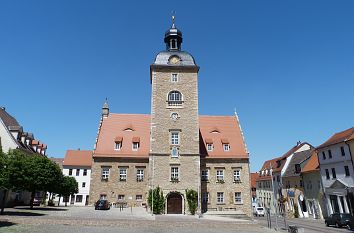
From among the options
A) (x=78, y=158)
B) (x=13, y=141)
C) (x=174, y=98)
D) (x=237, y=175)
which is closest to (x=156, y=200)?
(x=237, y=175)

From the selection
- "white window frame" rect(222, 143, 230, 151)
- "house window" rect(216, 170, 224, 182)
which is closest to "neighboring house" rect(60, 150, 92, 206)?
"house window" rect(216, 170, 224, 182)

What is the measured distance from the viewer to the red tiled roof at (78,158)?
59781 mm

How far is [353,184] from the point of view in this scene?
35.4 m

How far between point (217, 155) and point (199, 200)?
8234mm

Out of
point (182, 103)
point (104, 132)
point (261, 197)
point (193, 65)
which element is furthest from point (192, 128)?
point (261, 197)

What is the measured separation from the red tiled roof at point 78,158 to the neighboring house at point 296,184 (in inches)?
1522

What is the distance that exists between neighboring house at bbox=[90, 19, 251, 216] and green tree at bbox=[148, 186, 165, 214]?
73 cm

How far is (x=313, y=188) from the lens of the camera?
45.2 m

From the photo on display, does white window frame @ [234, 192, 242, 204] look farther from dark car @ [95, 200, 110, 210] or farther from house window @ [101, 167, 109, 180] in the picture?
house window @ [101, 167, 109, 180]

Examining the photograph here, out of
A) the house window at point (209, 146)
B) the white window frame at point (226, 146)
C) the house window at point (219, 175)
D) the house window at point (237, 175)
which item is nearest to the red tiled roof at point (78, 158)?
the house window at point (209, 146)

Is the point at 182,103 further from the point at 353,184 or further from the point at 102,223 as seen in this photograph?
the point at 353,184

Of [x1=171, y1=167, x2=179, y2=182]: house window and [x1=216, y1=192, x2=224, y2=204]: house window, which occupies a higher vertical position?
[x1=171, y1=167, x2=179, y2=182]: house window

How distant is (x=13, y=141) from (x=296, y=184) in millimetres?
45234

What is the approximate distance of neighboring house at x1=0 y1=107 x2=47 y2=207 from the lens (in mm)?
39909
